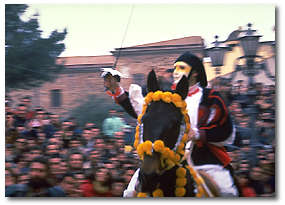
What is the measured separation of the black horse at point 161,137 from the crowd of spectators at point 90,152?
1.11m

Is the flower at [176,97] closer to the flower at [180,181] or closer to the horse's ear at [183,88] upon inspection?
the horse's ear at [183,88]

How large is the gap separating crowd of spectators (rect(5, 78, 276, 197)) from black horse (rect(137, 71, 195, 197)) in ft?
3.65

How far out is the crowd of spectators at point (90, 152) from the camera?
13.3 ft

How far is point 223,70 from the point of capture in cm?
449

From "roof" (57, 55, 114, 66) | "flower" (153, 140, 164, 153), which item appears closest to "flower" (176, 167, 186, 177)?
"flower" (153, 140, 164, 153)

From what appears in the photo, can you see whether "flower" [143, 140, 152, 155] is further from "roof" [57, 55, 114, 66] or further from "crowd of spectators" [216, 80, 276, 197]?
"roof" [57, 55, 114, 66]

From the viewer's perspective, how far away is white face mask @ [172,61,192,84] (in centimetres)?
371

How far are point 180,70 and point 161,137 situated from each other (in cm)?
117

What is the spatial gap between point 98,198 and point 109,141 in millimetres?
681

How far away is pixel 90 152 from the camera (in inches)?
171

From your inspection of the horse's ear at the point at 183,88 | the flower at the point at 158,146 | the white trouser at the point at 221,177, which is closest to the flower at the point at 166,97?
the horse's ear at the point at 183,88

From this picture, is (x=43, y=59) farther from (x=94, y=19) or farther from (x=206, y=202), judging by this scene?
(x=206, y=202)

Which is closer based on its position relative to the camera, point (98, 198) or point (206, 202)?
point (206, 202)
